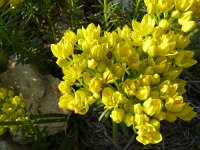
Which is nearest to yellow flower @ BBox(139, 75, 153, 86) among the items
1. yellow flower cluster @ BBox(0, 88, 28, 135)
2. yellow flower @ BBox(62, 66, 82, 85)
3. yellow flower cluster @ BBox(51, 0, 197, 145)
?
yellow flower cluster @ BBox(51, 0, 197, 145)

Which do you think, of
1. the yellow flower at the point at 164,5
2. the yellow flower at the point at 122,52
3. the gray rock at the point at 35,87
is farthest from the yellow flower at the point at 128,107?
the gray rock at the point at 35,87

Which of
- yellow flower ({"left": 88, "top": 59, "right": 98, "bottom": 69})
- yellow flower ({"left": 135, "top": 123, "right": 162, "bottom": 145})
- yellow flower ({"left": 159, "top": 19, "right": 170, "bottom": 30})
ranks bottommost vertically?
yellow flower ({"left": 135, "top": 123, "right": 162, "bottom": 145})

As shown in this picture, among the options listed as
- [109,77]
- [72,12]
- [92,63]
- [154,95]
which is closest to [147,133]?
[154,95]

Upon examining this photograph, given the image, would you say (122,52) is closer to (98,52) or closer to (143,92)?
(98,52)

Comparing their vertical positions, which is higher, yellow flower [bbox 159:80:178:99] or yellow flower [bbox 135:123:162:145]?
yellow flower [bbox 159:80:178:99]

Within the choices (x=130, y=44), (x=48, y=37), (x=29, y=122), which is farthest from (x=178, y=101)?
(x=48, y=37)

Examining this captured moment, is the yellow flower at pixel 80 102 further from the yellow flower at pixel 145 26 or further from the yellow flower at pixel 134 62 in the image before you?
the yellow flower at pixel 145 26

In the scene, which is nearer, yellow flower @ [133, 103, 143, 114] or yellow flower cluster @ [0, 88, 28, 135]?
yellow flower @ [133, 103, 143, 114]

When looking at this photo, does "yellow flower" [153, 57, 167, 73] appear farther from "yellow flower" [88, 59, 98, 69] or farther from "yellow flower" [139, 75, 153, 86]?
"yellow flower" [88, 59, 98, 69]
